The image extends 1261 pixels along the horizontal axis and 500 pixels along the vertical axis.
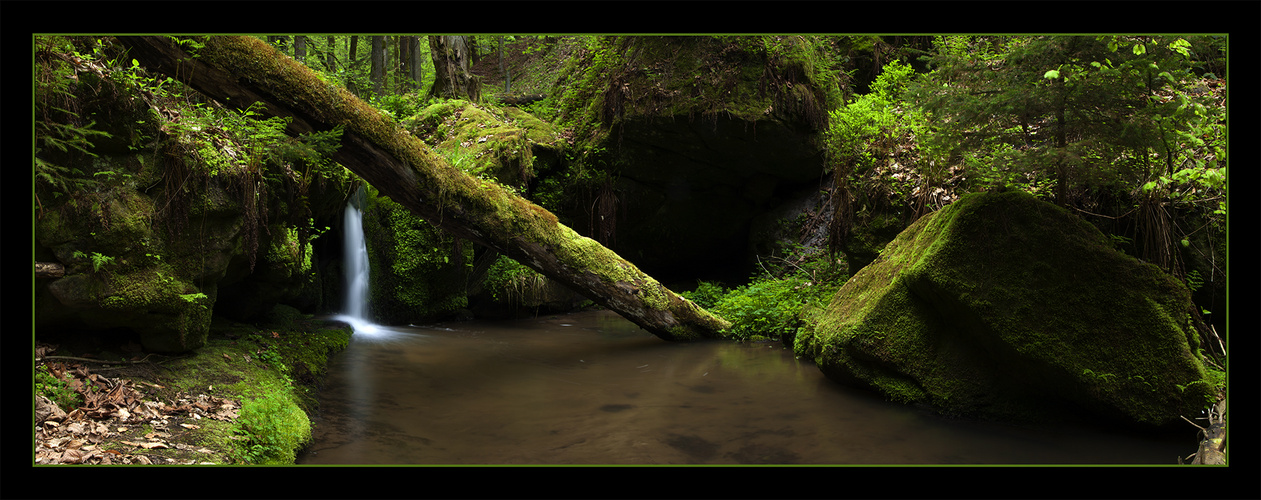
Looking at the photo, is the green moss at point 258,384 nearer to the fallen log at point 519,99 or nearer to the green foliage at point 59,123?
the green foliage at point 59,123

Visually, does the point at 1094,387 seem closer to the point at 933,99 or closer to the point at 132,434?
the point at 933,99

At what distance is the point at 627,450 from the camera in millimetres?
4762

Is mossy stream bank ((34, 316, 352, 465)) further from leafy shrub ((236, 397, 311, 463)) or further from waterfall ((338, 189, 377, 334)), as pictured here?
waterfall ((338, 189, 377, 334))

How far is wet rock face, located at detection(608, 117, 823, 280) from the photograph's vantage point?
11.4m

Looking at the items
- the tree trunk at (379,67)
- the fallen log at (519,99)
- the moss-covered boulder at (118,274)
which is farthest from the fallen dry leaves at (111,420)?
the tree trunk at (379,67)

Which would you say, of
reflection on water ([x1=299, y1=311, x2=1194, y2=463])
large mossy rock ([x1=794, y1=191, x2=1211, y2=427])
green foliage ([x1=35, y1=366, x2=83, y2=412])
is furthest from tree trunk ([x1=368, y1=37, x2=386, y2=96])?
large mossy rock ([x1=794, y1=191, x2=1211, y2=427])

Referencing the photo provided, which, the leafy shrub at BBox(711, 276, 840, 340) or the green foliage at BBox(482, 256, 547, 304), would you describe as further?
the green foliage at BBox(482, 256, 547, 304)

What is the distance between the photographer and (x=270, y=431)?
443 cm

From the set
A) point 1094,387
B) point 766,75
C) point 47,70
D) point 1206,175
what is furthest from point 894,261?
point 47,70

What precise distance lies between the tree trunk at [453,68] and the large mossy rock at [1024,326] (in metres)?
10.1

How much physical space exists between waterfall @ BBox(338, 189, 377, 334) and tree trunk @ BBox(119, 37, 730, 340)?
9.37ft

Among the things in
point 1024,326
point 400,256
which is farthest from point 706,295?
point 1024,326

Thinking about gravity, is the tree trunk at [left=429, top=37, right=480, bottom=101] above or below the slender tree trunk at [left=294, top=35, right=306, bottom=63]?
below

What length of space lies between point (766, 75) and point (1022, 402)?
7157 mm
